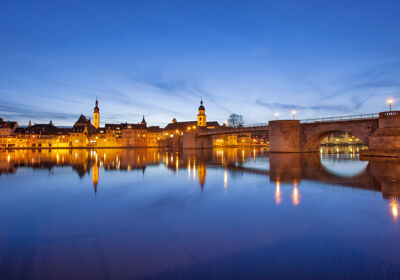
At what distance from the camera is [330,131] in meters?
37.9

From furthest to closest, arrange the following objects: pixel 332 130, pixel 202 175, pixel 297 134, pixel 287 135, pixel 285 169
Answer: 1. pixel 287 135
2. pixel 297 134
3. pixel 332 130
4. pixel 285 169
5. pixel 202 175

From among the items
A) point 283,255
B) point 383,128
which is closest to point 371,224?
point 283,255

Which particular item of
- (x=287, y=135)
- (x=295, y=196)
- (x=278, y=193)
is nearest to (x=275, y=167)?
(x=278, y=193)

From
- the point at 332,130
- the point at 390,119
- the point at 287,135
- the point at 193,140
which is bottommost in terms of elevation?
the point at 193,140

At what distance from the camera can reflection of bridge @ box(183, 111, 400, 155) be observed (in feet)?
93.4

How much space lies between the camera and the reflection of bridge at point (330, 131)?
28.5 metres

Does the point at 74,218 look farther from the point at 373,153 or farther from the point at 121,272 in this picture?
the point at 373,153

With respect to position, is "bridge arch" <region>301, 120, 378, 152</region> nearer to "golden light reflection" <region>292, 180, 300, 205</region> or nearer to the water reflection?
the water reflection

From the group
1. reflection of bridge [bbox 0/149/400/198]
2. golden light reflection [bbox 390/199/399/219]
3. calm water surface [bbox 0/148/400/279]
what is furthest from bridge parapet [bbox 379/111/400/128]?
golden light reflection [bbox 390/199/399/219]

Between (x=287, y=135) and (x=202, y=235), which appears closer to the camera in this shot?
(x=202, y=235)

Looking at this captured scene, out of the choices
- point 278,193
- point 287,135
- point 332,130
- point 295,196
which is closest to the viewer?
point 295,196

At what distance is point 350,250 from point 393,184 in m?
9.54

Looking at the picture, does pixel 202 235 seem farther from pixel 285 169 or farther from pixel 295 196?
pixel 285 169

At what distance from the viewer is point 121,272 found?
414cm
